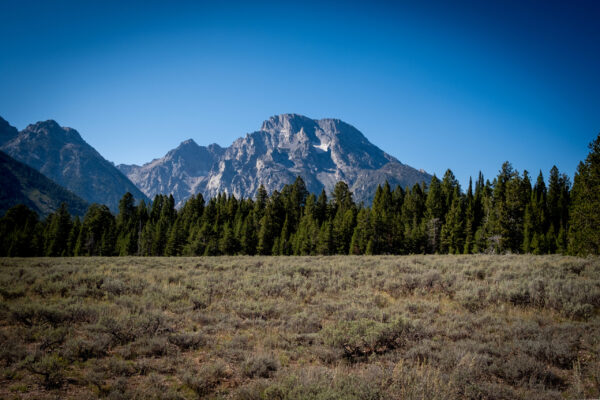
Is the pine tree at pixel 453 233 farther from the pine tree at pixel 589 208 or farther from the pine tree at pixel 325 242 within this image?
the pine tree at pixel 589 208

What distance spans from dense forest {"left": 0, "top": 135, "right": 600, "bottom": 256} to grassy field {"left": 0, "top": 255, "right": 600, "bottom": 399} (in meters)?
34.9

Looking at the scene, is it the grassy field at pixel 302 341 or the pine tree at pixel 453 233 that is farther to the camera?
the pine tree at pixel 453 233

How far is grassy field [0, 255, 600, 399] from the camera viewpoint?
15.3ft

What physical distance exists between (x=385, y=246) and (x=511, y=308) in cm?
4132

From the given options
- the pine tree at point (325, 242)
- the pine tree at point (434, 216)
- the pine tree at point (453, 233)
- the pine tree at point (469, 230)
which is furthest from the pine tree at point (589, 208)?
the pine tree at point (325, 242)

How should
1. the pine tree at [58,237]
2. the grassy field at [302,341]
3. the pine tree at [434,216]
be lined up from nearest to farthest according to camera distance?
the grassy field at [302,341], the pine tree at [434,216], the pine tree at [58,237]

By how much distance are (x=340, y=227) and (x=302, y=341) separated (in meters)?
43.5

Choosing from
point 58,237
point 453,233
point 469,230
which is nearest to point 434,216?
point 453,233

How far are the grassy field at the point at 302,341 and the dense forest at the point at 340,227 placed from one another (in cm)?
3493

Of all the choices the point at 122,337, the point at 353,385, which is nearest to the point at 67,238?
the point at 122,337

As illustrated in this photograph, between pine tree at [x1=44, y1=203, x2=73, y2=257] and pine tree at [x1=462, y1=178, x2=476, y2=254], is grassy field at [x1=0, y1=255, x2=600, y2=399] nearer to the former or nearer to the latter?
pine tree at [x1=462, y1=178, x2=476, y2=254]

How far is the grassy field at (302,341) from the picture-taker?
15.3ft

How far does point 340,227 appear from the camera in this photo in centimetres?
4972

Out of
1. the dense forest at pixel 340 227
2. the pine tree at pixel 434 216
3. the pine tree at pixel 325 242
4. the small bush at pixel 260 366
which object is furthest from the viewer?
the pine tree at pixel 434 216
